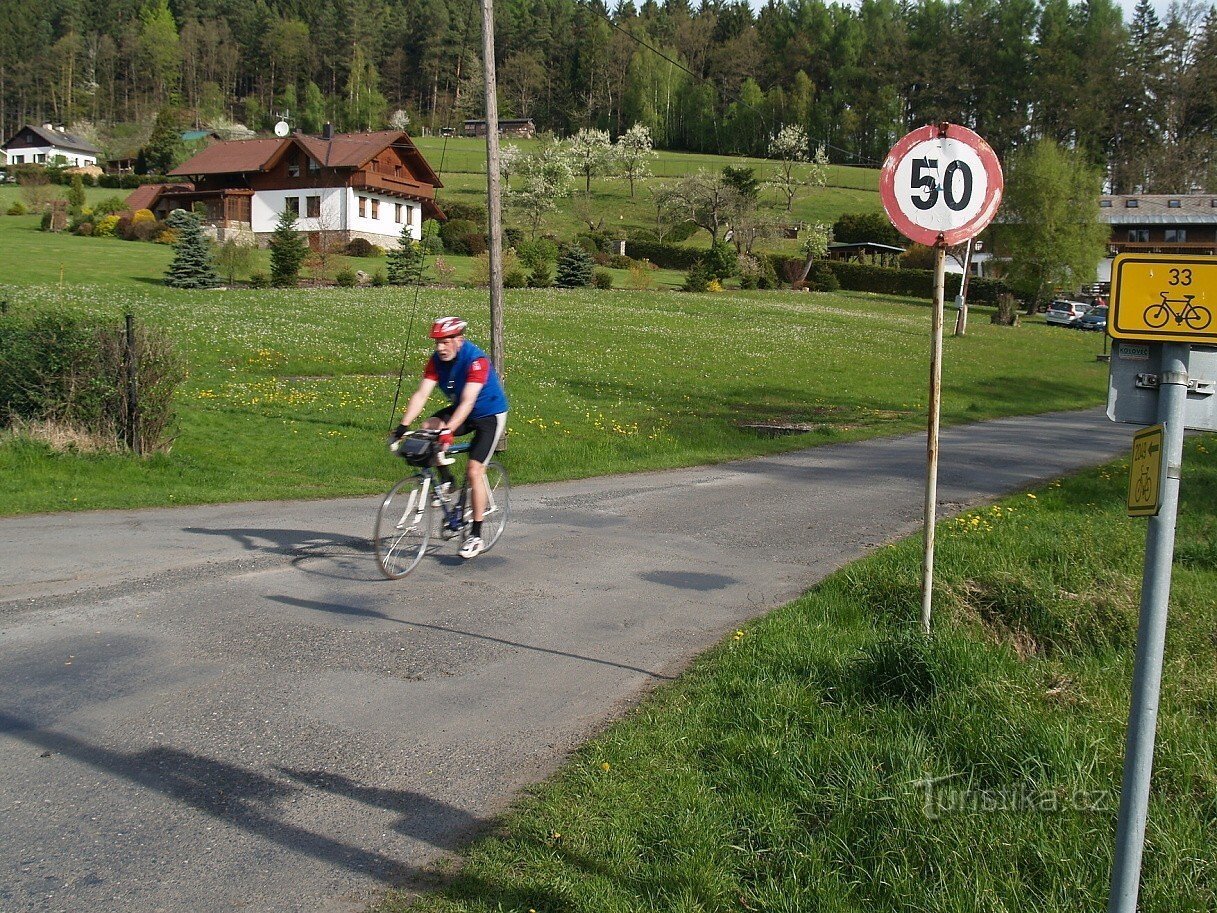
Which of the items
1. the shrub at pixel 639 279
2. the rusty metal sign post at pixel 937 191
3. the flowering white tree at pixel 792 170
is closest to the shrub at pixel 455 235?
the shrub at pixel 639 279

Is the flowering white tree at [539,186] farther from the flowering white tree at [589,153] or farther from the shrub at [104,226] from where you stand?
the shrub at [104,226]

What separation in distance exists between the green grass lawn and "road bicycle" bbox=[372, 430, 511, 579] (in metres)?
2.92

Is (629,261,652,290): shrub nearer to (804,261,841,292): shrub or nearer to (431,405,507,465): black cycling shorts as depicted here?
(804,261,841,292): shrub

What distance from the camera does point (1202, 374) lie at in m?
3.24

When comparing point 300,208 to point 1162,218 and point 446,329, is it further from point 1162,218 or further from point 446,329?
point 1162,218

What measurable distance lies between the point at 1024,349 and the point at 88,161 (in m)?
107

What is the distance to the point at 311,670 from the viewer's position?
6.36 meters

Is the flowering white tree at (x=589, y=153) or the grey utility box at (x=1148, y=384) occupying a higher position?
the flowering white tree at (x=589, y=153)

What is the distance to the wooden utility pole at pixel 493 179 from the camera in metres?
15.5

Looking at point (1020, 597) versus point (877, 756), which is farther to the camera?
point (1020, 597)

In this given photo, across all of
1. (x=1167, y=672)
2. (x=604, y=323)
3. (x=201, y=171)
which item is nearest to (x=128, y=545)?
(x=1167, y=672)

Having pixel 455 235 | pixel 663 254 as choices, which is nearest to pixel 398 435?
pixel 455 235

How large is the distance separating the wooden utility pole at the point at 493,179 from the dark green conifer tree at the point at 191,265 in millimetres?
25842

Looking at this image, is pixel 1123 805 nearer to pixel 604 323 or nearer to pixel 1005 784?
pixel 1005 784
